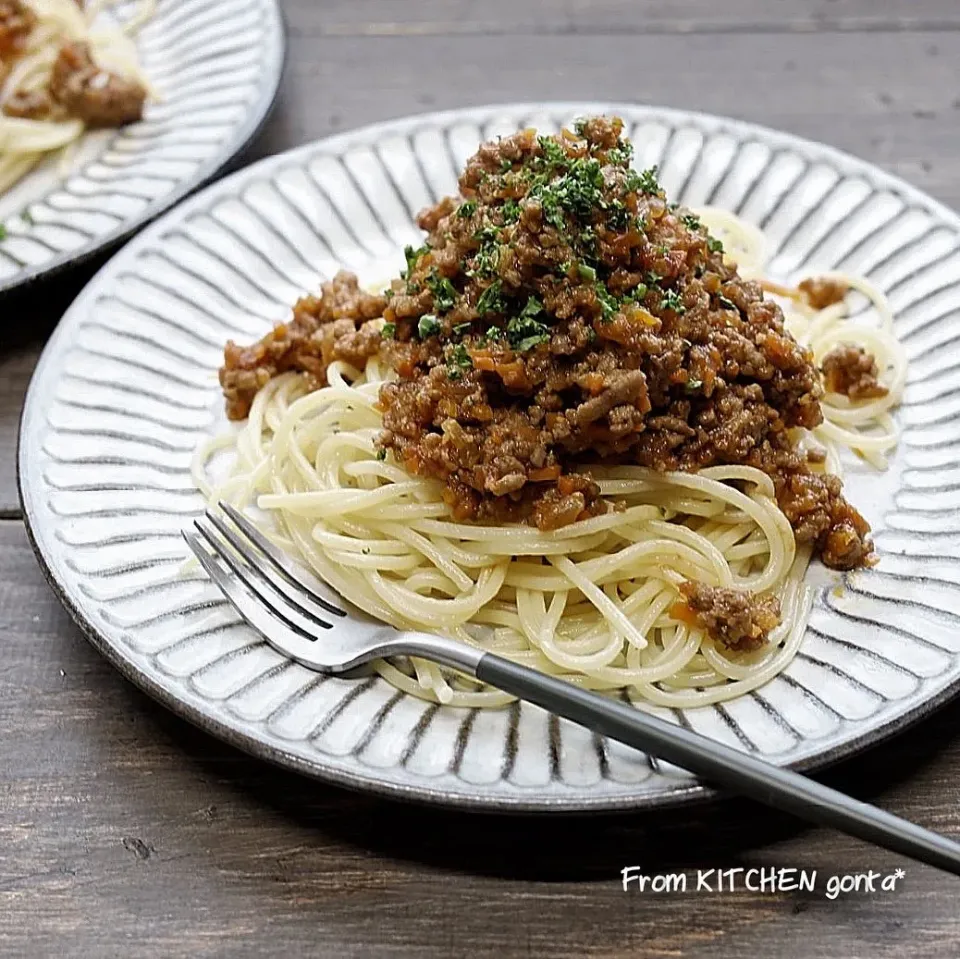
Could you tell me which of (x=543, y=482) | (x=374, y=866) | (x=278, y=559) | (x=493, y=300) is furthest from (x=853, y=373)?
(x=374, y=866)

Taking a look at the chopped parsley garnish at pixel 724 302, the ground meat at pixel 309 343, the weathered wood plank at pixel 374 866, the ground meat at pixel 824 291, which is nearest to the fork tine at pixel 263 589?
the weathered wood plank at pixel 374 866

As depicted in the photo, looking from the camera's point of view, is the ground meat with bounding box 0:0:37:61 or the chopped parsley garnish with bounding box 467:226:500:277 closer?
the chopped parsley garnish with bounding box 467:226:500:277

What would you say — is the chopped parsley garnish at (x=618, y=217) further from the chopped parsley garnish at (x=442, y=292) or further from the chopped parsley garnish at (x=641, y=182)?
the chopped parsley garnish at (x=442, y=292)

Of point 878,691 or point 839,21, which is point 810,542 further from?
point 839,21

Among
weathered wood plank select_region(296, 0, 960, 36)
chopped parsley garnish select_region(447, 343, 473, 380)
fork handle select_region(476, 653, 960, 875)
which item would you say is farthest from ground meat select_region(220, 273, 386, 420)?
weathered wood plank select_region(296, 0, 960, 36)

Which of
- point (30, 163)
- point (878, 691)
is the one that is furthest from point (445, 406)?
point (30, 163)

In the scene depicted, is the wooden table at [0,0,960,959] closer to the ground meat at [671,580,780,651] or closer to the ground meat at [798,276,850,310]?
the ground meat at [671,580,780,651]

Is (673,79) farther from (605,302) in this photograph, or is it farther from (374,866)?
(374,866)
